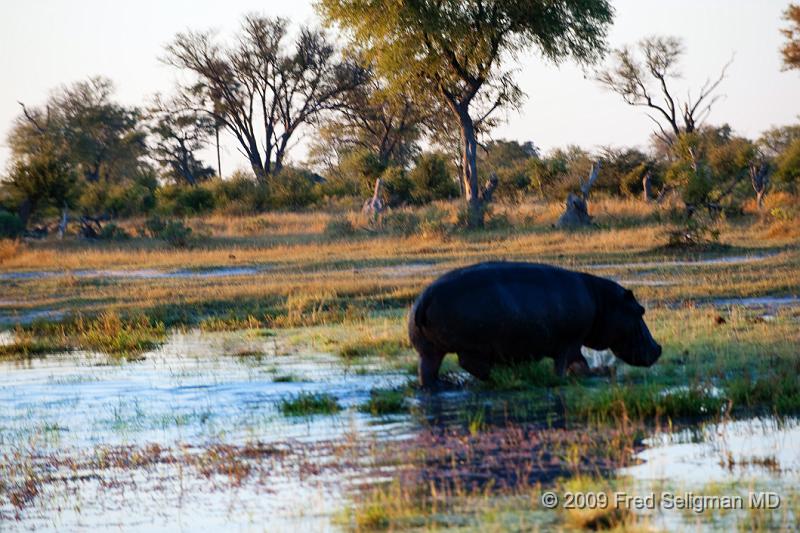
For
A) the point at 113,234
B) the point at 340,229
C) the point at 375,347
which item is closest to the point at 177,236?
the point at 340,229

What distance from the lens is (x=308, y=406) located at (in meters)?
7.74

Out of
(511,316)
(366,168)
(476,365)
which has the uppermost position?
(366,168)

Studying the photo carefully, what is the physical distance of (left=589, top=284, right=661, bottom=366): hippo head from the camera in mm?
8375

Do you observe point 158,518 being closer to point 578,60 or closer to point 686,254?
point 686,254

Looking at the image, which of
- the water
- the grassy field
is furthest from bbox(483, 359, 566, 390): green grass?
the water

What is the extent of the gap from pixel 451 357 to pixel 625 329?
5.75 feet

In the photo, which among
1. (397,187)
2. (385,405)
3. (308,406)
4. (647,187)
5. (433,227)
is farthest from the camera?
(397,187)

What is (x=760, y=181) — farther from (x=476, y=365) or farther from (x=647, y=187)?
(x=476, y=365)

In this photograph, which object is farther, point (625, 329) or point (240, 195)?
point (240, 195)

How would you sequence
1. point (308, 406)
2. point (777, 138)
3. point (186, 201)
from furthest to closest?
1. point (777, 138)
2. point (186, 201)
3. point (308, 406)

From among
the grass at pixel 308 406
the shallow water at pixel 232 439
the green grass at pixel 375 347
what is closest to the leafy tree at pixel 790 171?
the green grass at pixel 375 347

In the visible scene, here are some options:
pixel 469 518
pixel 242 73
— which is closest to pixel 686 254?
pixel 469 518

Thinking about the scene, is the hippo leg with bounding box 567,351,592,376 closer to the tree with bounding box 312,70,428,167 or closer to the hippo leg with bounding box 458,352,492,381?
the hippo leg with bounding box 458,352,492,381

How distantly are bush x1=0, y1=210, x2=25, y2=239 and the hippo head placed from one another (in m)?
22.2
